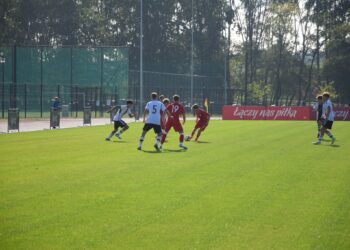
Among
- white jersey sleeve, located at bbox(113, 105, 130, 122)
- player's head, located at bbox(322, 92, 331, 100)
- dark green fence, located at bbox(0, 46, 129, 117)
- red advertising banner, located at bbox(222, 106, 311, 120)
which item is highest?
dark green fence, located at bbox(0, 46, 129, 117)

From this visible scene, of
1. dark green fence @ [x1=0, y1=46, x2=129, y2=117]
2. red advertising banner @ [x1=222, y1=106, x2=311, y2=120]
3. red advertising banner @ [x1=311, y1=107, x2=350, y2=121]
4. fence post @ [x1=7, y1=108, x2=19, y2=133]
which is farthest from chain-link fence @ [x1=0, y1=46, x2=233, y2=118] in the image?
fence post @ [x1=7, y1=108, x2=19, y2=133]

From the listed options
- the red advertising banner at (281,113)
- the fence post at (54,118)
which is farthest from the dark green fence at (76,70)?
the fence post at (54,118)

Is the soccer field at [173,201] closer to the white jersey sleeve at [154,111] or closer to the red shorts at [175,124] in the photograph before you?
the white jersey sleeve at [154,111]

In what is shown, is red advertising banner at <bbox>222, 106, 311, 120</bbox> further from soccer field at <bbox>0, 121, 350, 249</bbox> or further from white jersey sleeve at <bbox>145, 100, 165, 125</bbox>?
soccer field at <bbox>0, 121, 350, 249</bbox>

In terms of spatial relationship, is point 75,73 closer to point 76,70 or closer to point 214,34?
point 76,70

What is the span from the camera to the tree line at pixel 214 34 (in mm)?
86875

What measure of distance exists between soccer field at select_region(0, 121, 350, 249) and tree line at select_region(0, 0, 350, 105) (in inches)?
2550

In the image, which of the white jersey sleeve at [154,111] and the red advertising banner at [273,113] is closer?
the white jersey sleeve at [154,111]

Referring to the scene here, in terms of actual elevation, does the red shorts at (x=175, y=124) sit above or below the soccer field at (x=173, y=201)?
above

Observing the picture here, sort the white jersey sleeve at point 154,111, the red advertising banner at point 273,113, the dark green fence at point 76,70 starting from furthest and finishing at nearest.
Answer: the dark green fence at point 76,70 < the red advertising banner at point 273,113 < the white jersey sleeve at point 154,111

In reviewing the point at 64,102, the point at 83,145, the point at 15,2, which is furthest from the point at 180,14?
the point at 83,145

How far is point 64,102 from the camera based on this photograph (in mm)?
61844

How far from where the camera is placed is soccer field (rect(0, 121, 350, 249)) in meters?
8.21

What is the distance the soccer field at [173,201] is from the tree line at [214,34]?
212ft
